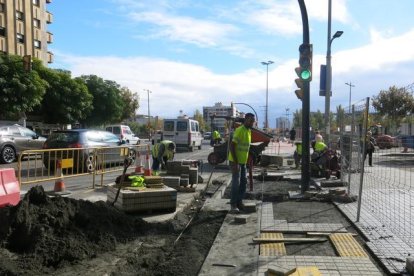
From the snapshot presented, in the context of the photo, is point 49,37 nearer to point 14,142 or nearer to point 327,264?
point 14,142

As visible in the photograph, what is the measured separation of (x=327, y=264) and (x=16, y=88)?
31529mm

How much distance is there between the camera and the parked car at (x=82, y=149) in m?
11.6

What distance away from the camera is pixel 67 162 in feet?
36.9

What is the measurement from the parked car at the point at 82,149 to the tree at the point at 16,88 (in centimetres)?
1781

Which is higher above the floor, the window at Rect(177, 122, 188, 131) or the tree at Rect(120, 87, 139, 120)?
the tree at Rect(120, 87, 139, 120)

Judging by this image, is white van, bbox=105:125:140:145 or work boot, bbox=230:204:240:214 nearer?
work boot, bbox=230:204:240:214

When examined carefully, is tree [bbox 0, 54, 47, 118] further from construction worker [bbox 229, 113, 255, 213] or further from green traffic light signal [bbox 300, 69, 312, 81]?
construction worker [bbox 229, 113, 255, 213]

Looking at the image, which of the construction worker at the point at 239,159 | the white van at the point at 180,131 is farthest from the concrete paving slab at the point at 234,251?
the white van at the point at 180,131

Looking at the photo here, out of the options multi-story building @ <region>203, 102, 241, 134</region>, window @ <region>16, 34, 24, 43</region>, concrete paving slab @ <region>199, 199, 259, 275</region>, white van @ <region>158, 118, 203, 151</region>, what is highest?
window @ <region>16, 34, 24, 43</region>

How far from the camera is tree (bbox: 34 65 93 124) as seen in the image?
4091 cm

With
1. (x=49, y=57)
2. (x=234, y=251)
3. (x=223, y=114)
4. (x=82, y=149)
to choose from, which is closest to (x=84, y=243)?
(x=234, y=251)

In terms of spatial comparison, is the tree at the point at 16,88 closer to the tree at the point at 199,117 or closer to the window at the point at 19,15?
the window at the point at 19,15

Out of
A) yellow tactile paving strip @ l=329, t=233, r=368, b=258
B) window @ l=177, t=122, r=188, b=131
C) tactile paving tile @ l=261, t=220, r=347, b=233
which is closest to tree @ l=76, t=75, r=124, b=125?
window @ l=177, t=122, r=188, b=131

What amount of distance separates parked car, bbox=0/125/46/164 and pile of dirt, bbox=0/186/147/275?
48.7 ft
